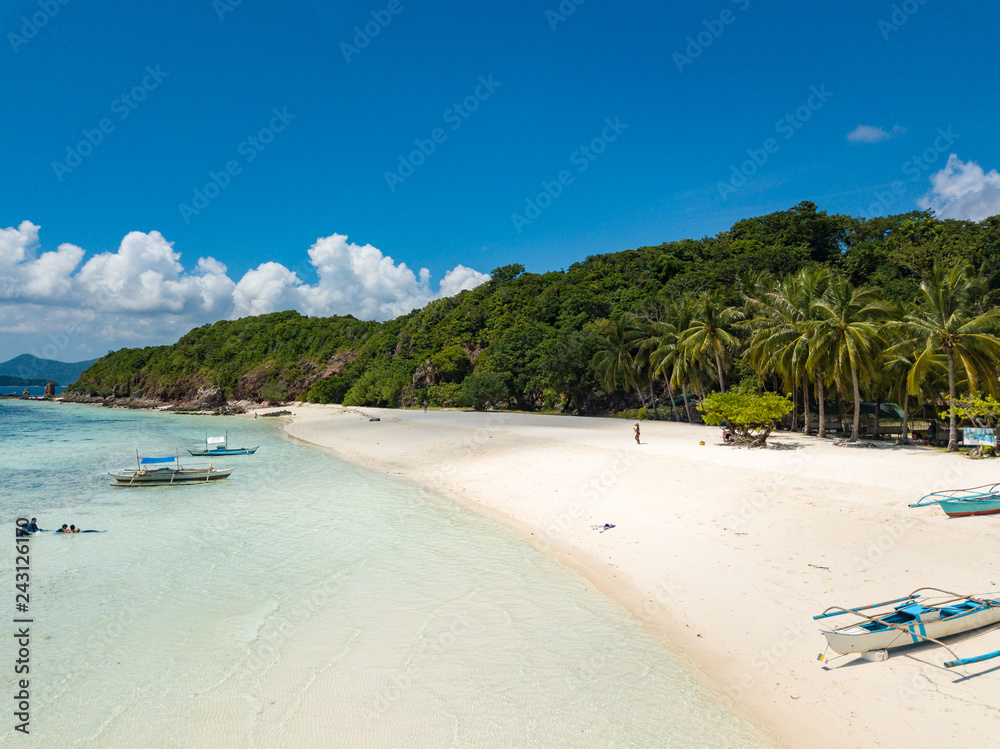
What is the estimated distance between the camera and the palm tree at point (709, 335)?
30.8 metres

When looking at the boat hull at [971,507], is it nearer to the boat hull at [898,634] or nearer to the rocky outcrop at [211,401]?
the boat hull at [898,634]

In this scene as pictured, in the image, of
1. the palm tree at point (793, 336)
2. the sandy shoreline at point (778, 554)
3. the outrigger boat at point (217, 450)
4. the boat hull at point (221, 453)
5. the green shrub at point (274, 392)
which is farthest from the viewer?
the green shrub at point (274, 392)

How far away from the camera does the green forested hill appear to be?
4662 centimetres

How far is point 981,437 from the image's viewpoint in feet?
56.9

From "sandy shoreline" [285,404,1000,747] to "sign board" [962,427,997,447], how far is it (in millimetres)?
1002

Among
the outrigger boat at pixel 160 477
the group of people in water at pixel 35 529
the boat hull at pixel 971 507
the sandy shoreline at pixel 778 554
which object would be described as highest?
the boat hull at pixel 971 507

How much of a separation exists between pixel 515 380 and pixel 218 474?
34401 millimetres

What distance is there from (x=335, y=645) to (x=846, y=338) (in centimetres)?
2269

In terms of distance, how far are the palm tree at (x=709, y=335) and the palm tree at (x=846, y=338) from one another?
24.7ft

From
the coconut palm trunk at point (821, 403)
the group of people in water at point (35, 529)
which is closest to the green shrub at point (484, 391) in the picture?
the coconut palm trunk at point (821, 403)

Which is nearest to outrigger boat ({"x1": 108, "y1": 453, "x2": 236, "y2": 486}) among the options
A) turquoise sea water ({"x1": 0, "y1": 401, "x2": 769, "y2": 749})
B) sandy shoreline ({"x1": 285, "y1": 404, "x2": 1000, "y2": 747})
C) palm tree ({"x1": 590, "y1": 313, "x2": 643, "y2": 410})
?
turquoise sea water ({"x1": 0, "y1": 401, "x2": 769, "y2": 749})

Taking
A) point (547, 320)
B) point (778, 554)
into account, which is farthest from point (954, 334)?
point (547, 320)

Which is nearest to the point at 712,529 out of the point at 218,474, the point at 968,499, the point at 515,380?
the point at 968,499

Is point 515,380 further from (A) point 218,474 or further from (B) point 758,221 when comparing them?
(B) point 758,221
